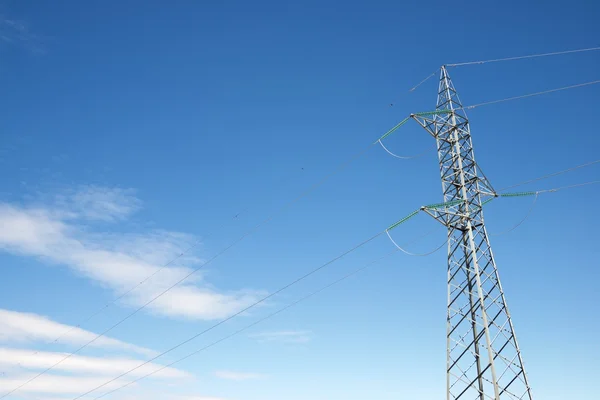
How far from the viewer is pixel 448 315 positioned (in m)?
22.9

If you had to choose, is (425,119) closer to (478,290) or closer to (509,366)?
(478,290)

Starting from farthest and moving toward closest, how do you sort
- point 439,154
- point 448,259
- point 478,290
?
point 439,154 → point 448,259 → point 478,290

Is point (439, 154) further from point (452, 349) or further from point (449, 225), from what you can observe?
point (452, 349)

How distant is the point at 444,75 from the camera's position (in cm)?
2917

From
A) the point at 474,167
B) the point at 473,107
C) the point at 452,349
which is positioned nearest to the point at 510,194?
the point at 474,167

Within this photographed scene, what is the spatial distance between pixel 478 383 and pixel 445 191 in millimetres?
10358

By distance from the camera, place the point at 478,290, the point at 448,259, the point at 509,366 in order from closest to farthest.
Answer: the point at 509,366 → the point at 478,290 → the point at 448,259

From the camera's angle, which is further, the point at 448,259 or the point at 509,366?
the point at 448,259

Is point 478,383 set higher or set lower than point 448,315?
lower

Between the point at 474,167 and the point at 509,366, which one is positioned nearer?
the point at 509,366

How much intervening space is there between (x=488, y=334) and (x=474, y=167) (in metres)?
9.37

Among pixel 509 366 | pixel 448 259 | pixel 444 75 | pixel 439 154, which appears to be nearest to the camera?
pixel 509 366

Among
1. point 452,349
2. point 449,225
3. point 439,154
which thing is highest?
point 439,154

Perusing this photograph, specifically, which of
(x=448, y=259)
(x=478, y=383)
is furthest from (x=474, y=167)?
(x=478, y=383)
